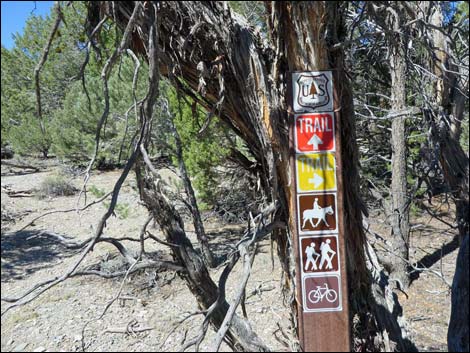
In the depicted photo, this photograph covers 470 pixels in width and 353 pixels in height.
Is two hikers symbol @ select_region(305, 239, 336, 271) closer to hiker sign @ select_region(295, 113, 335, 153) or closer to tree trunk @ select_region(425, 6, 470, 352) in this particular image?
hiker sign @ select_region(295, 113, 335, 153)

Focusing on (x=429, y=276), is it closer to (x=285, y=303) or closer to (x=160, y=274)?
(x=160, y=274)

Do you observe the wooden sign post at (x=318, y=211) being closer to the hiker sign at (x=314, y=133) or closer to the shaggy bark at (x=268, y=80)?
the hiker sign at (x=314, y=133)

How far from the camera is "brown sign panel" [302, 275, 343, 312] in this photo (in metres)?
2.05

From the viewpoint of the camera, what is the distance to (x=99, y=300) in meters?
6.84

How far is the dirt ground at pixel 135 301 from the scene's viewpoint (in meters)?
5.46

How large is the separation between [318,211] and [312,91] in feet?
1.64

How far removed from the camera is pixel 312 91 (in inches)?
82.1

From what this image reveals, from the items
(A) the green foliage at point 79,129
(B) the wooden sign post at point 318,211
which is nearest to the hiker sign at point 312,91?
(B) the wooden sign post at point 318,211

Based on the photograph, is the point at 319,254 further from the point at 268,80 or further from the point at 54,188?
the point at 54,188

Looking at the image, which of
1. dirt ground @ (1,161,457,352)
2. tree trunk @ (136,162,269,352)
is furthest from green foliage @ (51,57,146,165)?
tree trunk @ (136,162,269,352)

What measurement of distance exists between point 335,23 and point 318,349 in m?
1.37

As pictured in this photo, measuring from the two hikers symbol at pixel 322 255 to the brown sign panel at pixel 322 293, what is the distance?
0.05m

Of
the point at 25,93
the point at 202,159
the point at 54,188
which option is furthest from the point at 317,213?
the point at 25,93

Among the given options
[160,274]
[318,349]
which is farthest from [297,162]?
[160,274]
